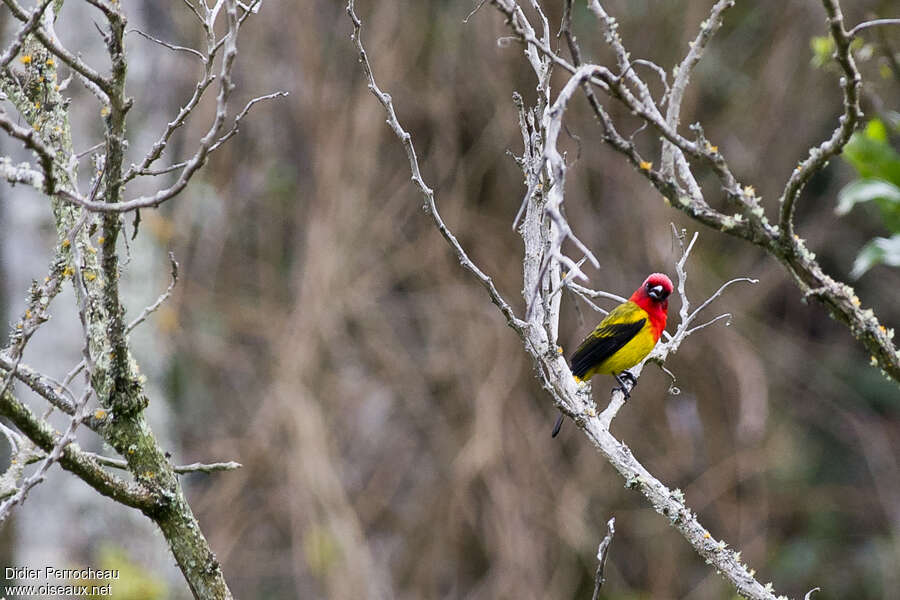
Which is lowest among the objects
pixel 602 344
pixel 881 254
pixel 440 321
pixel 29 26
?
pixel 881 254

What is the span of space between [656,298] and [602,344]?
34 centimetres

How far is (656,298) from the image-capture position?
473cm

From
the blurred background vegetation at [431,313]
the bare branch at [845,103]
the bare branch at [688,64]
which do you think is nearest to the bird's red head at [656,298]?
the blurred background vegetation at [431,313]

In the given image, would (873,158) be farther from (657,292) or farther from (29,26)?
(29,26)

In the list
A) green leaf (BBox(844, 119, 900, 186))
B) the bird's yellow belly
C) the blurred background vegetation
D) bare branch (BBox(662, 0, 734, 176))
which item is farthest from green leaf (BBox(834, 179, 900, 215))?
the blurred background vegetation

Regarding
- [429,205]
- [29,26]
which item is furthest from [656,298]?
[29,26]

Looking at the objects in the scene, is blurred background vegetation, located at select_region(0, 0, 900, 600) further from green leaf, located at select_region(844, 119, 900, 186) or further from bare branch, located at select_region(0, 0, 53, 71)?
bare branch, located at select_region(0, 0, 53, 71)

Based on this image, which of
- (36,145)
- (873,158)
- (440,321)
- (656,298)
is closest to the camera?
(36,145)

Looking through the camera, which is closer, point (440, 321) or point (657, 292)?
point (657, 292)

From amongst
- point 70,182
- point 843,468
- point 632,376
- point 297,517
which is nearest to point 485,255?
point 297,517

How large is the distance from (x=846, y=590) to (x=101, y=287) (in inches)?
305

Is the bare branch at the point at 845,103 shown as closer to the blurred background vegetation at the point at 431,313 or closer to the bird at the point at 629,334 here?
the bird at the point at 629,334

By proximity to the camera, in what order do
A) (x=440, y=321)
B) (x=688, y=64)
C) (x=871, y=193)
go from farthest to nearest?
(x=440, y=321) < (x=871, y=193) < (x=688, y=64)

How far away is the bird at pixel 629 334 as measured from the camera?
4.64 metres
